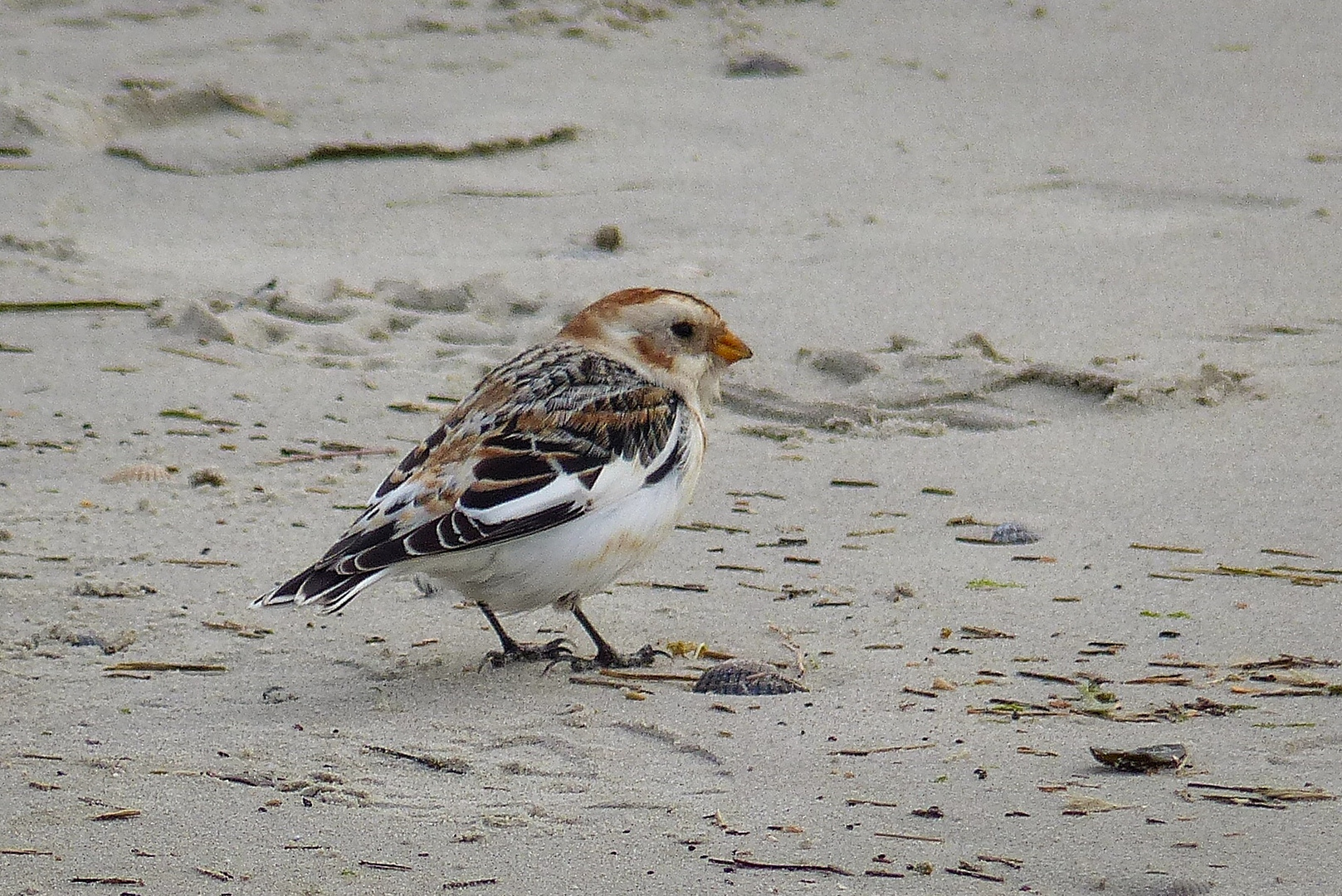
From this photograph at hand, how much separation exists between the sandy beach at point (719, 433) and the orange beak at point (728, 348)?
0.40 meters

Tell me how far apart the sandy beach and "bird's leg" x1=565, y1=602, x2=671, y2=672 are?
0.18 feet

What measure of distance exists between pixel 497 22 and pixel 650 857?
266 inches

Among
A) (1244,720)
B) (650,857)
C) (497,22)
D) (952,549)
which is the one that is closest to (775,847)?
(650,857)

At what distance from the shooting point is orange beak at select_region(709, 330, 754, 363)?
4.83m

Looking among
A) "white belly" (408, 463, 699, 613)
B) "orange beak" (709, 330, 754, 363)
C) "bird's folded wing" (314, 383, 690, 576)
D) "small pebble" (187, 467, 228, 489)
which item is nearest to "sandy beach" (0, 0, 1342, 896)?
"small pebble" (187, 467, 228, 489)

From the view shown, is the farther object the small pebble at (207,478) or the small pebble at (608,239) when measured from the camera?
the small pebble at (608,239)

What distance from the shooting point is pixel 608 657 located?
395 centimetres

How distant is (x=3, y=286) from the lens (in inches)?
256

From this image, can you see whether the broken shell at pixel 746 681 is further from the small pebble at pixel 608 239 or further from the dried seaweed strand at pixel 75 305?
the dried seaweed strand at pixel 75 305

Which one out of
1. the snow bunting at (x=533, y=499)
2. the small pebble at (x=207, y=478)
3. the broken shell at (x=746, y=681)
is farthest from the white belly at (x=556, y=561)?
the small pebble at (x=207, y=478)

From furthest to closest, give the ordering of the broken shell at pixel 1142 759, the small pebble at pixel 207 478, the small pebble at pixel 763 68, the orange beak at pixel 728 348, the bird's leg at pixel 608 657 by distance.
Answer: the small pebble at pixel 763 68 < the small pebble at pixel 207 478 < the orange beak at pixel 728 348 < the bird's leg at pixel 608 657 < the broken shell at pixel 1142 759

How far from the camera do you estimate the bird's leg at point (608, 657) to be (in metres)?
3.90

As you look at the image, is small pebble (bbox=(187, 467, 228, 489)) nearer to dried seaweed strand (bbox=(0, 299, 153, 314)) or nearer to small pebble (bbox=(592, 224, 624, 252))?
dried seaweed strand (bbox=(0, 299, 153, 314))

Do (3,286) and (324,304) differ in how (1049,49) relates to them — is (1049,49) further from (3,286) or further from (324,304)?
(3,286)
